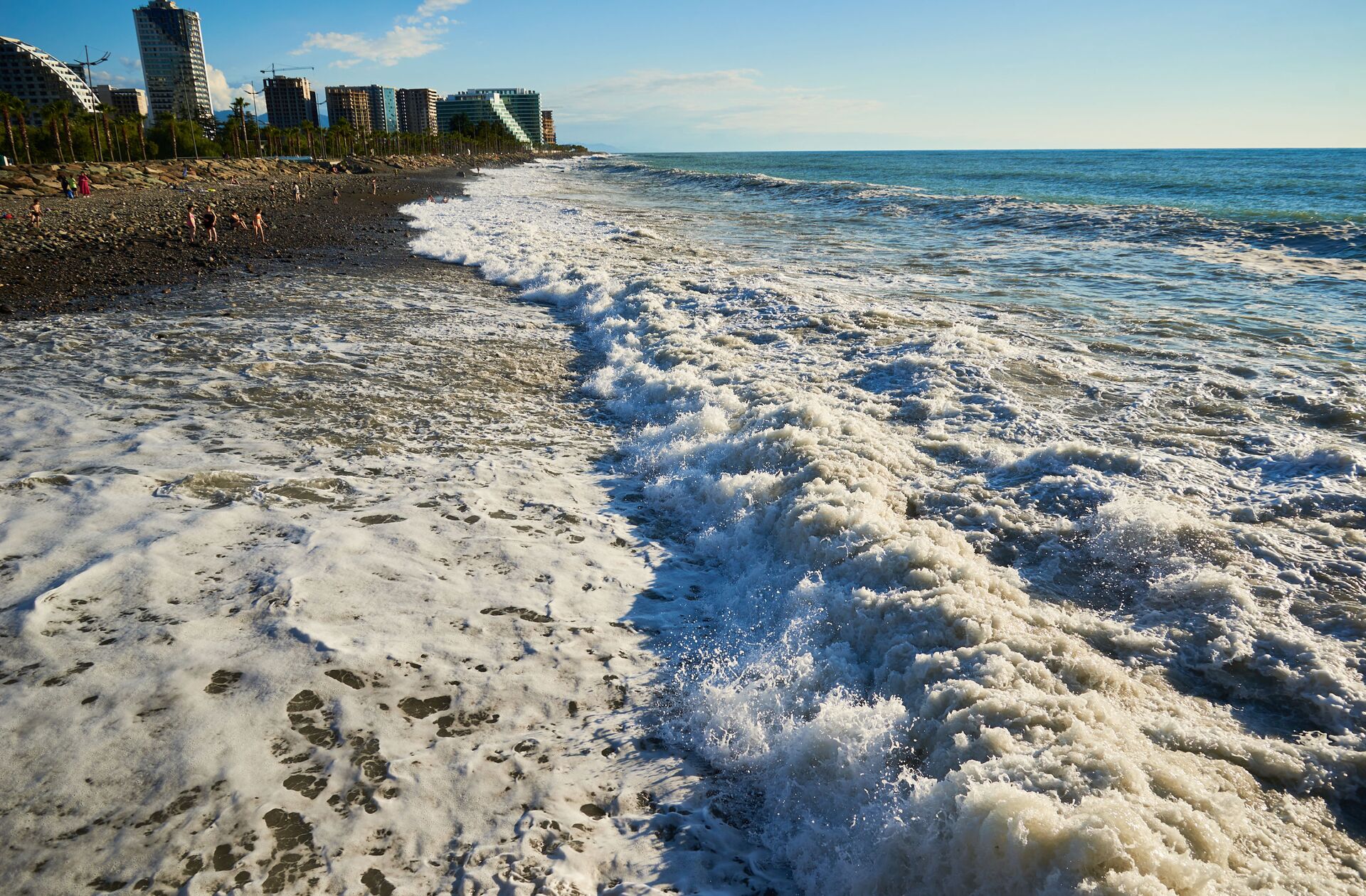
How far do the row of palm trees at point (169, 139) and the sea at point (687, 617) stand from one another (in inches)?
2309

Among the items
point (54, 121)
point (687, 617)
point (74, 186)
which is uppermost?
point (54, 121)

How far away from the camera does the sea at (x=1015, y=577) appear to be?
3.01 m

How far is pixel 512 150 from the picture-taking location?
179m

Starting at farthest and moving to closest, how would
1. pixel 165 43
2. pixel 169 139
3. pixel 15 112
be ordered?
pixel 165 43, pixel 169 139, pixel 15 112

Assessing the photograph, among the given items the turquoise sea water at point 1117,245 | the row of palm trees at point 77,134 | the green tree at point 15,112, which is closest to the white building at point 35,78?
the row of palm trees at point 77,134

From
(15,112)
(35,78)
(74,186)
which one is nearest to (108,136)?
(15,112)

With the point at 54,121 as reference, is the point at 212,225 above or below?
below

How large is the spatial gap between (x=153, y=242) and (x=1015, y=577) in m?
26.8

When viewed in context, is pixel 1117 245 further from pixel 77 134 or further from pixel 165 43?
pixel 165 43

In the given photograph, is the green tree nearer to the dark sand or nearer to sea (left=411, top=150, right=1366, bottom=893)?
the dark sand

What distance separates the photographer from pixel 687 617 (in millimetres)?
4949

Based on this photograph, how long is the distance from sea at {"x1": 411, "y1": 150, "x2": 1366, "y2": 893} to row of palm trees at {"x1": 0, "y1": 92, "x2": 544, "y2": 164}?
201 ft

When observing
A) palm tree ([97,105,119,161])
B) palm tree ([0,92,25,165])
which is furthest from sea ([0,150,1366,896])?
palm tree ([97,105,119,161])

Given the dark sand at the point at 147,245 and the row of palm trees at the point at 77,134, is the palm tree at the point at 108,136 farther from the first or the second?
the dark sand at the point at 147,245
